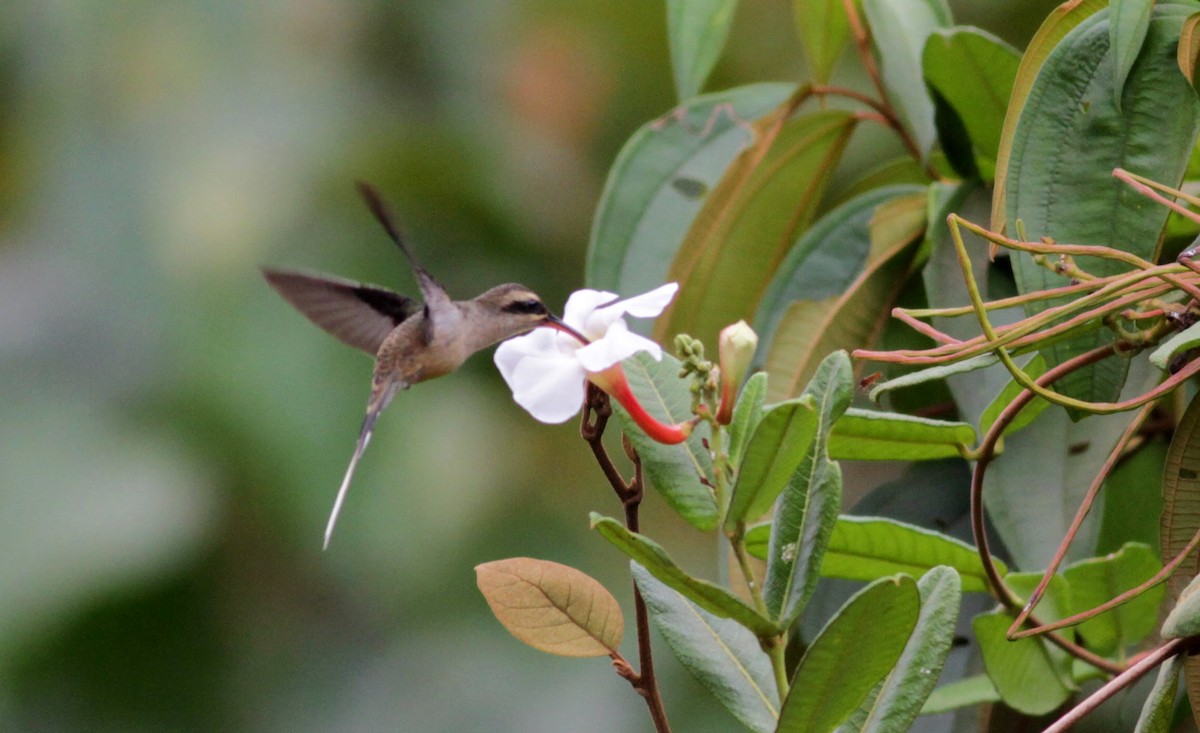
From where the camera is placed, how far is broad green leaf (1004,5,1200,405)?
661 mm

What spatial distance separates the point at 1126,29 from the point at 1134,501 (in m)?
0.40

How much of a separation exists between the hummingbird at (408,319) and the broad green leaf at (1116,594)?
0.41m

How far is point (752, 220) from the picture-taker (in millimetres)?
997

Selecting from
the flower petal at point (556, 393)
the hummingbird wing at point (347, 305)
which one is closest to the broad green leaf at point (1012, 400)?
the flower petal at point (556, 393)

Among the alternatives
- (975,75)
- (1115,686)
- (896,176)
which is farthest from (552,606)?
(896,176)

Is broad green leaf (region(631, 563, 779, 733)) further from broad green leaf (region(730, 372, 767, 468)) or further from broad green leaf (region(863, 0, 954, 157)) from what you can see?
broad green leaf (region(863, 0, 954, 157))

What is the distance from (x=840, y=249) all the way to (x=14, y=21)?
3109 mm

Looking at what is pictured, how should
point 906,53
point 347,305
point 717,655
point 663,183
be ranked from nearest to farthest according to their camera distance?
→ point 717,655, point 906,53, point 663,183, point 347,305

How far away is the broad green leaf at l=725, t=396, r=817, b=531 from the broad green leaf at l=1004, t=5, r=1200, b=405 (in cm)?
21

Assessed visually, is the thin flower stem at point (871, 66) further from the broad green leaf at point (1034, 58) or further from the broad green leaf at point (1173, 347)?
the broad green leaf at point (1173, 347)

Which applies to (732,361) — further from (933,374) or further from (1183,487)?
(1183,487)

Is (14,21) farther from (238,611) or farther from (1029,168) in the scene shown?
(1029,168)

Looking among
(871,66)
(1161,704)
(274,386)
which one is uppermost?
(871,66)

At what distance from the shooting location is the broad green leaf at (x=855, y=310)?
0.89 metres
